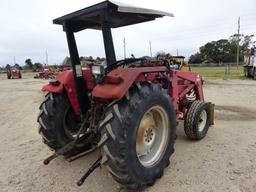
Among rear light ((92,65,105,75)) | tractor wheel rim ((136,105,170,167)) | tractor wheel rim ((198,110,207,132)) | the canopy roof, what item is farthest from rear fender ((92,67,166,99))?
tractor wheel rim ((198,110,207,132))

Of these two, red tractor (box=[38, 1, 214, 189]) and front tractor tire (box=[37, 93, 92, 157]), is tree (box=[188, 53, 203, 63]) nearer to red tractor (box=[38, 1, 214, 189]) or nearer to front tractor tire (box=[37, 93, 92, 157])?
red tractor (box=[38, 1, 214, 189])

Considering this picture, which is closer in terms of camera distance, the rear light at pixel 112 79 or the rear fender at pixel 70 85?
the rear light at pixel 112 79

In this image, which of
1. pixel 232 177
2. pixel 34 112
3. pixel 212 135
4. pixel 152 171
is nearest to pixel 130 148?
pixel 152 171

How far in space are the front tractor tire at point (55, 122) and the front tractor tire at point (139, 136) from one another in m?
1.00

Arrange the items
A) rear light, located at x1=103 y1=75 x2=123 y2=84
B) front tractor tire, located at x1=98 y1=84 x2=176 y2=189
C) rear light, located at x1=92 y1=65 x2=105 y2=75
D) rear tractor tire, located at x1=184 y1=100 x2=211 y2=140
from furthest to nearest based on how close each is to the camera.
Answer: rear tractor tire, located at x1=184 y1=100 x2=211 y2=140, rear light, located at x1=92 y1=65 x2=105 y2=75, rear light, located at x1=103 y1=75 x2=123 y2=84, front tractor tire, located at x1=98 y1=84 x2=176 y2=189

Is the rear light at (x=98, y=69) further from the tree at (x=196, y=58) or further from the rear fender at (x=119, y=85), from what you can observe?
the tree at (x=196, y=58)

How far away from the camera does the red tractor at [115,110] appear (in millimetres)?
2662

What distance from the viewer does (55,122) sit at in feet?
11.8

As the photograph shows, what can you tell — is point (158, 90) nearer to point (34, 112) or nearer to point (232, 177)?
point (232, 177)

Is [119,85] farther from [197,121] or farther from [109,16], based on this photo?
[197,121]

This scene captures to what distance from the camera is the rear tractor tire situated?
4.36m

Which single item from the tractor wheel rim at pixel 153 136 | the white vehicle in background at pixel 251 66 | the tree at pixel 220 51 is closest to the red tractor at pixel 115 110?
the tractor wheel rim at pixel 153 136

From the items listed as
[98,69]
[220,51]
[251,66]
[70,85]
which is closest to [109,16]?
[98,69]

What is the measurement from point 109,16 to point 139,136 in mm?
1476
